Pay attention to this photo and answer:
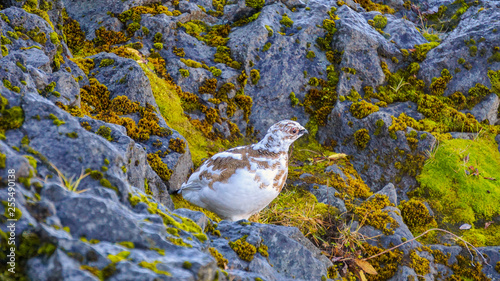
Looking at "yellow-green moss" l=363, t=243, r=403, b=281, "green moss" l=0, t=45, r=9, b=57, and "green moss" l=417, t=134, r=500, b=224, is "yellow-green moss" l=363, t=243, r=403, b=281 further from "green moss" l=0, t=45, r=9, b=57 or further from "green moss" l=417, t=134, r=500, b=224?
"green moss" l=0, t=45, r=9, b=57

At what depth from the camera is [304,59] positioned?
405 inches

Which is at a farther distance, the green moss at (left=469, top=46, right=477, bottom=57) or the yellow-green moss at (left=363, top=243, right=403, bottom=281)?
the green moss at (left=469, top=46, right=477, bottom=57)

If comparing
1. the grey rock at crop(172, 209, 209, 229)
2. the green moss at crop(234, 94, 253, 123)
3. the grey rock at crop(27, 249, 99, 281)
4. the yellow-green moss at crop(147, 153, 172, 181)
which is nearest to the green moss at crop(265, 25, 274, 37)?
the green moss at crop(234, 94, 253, 123)

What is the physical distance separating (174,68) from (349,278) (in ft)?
21.9

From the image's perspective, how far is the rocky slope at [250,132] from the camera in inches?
96.7

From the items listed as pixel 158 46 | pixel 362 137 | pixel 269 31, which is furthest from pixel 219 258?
pixel 269 31

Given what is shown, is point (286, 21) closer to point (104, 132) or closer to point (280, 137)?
point (280, 137)

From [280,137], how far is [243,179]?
1.12 meters

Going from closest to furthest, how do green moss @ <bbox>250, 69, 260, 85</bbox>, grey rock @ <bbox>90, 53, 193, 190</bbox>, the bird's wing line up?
the bird's wing < grey rock @ <bbox>90, 53, 193, 190</bbox> < green moss @ <bbox>250, 69, 260, 85</bbox>

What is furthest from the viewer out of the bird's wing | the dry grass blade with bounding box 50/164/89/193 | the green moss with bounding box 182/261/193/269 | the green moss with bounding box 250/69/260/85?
the green moss with bounding box 250/69/260/85

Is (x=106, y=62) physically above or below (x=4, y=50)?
below

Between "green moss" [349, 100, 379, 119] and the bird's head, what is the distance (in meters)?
3.67

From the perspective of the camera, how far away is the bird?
547 centimetres

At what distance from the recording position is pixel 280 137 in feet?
20.0
